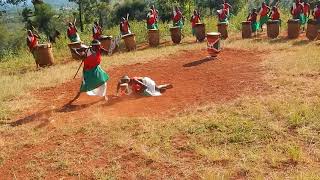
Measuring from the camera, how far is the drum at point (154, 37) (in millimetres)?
16969

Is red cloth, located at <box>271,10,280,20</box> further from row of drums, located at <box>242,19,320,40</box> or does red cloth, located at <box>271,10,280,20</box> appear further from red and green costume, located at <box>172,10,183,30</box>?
red and green costume, located at <box>172,10,183,30</box>

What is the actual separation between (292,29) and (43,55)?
340 inches

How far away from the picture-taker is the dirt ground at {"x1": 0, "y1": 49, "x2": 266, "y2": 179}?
299 inches

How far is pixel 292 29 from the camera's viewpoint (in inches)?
617

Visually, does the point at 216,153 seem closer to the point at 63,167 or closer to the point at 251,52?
the point at 63,167

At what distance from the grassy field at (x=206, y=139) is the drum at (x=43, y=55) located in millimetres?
A: 5216

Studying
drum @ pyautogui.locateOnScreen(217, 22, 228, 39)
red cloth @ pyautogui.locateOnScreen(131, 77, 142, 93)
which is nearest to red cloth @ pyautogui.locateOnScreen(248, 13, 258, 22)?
drum @ pyautogui.locateOnScreen(217, 22, 228, 39)

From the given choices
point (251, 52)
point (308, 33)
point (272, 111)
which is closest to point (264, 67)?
point (251, 52)

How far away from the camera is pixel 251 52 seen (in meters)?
13.9

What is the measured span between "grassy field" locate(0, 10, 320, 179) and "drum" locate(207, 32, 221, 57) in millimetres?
3130

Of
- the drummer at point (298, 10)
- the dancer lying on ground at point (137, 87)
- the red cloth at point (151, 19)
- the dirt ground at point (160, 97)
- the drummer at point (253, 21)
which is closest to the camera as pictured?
the dirt ground at point (160, 97)

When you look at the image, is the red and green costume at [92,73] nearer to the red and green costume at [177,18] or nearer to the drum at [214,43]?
the drum at [214,43]

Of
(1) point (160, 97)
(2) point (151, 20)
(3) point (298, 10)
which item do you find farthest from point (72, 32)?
(1) point (160, 97)

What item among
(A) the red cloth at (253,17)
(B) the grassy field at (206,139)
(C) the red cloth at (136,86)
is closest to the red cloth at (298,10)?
(A) the red cloth at (253,17)
